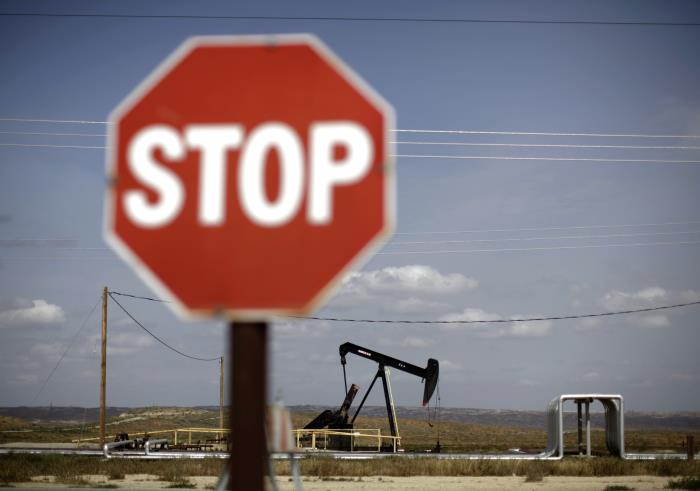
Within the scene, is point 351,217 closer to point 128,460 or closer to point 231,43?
point 231,43

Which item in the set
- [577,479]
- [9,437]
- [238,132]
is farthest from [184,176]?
[9,437]

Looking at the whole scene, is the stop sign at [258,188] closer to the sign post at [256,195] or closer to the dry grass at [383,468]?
the sign post at [256,195]

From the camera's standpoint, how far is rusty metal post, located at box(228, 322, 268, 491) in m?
2.43

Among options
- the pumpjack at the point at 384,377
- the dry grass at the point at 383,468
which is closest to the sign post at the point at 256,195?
the dry grass at the point at 383,468

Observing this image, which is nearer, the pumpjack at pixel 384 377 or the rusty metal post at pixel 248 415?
the rusty metal post at pixel 248 415

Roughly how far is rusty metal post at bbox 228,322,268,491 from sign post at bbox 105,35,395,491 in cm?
1

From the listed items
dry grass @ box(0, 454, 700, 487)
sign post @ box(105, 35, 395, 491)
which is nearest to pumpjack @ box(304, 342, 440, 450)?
dry grass @ box(0, 454, 700, 487)

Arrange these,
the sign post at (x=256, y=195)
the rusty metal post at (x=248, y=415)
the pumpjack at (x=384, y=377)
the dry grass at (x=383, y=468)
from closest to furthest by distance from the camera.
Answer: the rusty metal post at (x=248, y=415) < the sign post at (x=256, y=195) < the dry grass at (x=383, y=468) < the pumpjack at (x=384, y=377)

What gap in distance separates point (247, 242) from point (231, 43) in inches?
28.4

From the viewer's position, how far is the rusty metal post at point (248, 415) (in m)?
2.43

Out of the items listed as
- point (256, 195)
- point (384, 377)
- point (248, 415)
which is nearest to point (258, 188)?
point (256, 195)

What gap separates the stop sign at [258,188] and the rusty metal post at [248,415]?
0.13 metres

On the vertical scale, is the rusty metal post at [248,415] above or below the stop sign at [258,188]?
below

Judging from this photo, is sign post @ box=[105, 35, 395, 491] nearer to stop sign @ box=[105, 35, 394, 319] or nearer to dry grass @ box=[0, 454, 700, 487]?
stop sign @ box=[105, 35, 394, 319]
